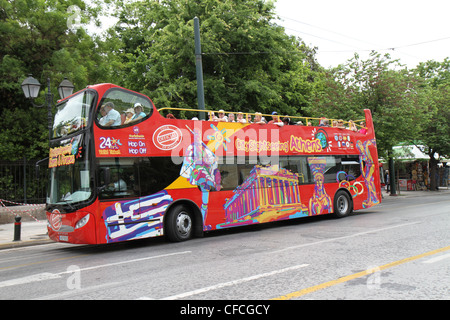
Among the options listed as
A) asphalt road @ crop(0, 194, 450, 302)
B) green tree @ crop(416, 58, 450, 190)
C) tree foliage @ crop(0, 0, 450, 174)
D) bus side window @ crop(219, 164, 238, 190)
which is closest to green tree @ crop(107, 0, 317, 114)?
tree foliage @ crop(0, 0, 450, 174)

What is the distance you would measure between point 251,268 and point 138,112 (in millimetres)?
5272

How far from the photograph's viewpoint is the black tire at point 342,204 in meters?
14.3

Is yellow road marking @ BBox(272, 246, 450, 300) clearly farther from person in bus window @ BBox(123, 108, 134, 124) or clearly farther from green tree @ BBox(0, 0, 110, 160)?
green tree @ BBox(0, 0, 110, 160)

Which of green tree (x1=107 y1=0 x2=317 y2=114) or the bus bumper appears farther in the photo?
green tree (x1=107 y1=0 x2=317 y2=114)

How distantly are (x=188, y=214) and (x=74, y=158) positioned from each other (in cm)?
331

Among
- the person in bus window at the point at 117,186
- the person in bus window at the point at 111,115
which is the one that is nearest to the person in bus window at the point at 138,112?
the person in bus window at the point at 111,115

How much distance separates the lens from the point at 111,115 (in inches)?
361

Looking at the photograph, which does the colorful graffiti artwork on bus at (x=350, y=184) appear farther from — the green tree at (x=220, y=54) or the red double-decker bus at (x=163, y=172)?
the green tree at (x=220, y=54)

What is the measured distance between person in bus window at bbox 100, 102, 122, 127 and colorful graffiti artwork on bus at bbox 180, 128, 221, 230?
6.94ft

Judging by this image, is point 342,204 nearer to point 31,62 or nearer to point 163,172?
point 163,172

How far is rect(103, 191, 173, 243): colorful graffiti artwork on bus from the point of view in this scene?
8923 mm

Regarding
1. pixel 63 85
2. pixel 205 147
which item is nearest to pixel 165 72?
pixel 63 85

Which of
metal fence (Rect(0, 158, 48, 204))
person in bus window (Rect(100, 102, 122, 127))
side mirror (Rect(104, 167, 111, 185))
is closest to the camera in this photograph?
→ side mirror (Rect(104, 167, 111, 185))
